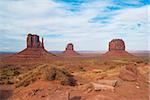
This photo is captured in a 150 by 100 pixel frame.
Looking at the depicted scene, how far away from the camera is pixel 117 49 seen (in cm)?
8519

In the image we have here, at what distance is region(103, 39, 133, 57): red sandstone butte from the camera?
83.9 meters

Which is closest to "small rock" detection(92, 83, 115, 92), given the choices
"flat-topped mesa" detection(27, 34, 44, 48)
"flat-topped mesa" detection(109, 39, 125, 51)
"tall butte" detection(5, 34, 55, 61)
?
"tall butte" detection(5, 34, 55, 61)

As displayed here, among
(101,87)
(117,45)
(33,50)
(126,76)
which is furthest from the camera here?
(117,45)

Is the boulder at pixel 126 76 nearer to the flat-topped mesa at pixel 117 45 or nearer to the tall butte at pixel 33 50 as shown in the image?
the tall butte at pixel 33 50

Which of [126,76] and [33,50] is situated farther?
[33,50]

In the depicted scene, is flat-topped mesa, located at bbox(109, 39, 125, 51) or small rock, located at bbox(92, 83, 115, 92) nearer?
small rock, located at bbox(92, 83, 115, 92)

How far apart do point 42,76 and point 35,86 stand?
1093 millimetres

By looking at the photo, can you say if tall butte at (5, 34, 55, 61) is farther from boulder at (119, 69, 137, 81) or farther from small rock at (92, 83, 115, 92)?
small rock at (92, 83, 115, 92)

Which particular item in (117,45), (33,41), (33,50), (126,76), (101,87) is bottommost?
(101,87)

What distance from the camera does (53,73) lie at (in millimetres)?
15070

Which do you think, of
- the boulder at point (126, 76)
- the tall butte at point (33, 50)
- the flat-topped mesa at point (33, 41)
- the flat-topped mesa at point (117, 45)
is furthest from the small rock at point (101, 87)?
the flat-topped mesa at point (117, 45)

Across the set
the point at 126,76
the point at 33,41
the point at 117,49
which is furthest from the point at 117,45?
the point at 126,76

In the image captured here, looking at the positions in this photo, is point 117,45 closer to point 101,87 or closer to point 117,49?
point 117,49

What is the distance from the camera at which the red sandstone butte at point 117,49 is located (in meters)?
83.9
